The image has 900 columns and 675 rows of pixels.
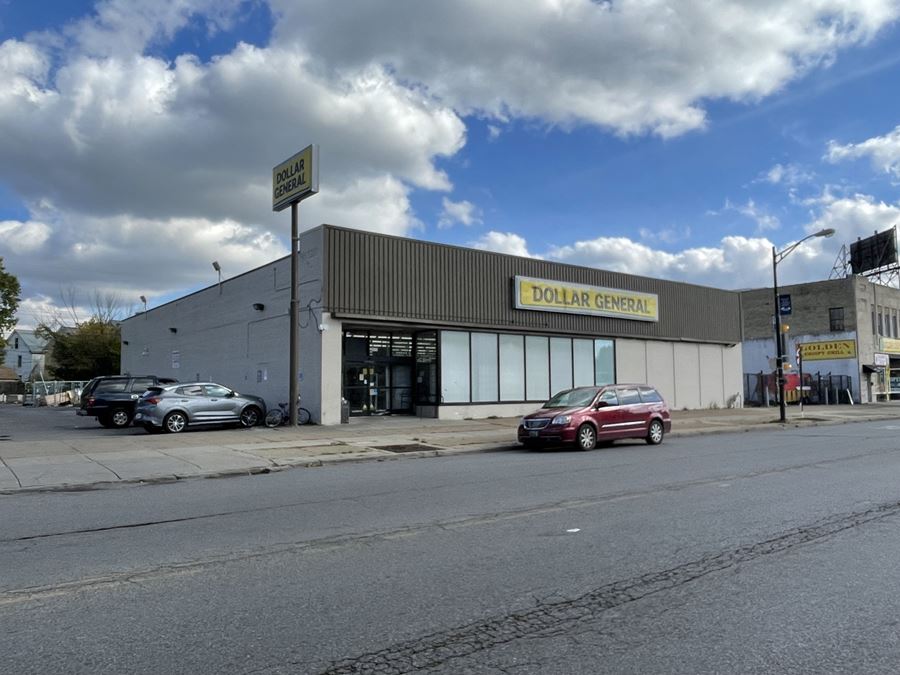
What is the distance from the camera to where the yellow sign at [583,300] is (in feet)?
88.5

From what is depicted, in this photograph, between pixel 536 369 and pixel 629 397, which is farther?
pixel 536 369

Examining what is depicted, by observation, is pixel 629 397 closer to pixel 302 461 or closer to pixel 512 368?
pixel 302 461

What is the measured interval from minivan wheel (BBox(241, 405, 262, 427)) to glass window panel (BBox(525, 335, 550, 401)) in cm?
1062

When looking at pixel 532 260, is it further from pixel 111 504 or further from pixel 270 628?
pixel 270 628

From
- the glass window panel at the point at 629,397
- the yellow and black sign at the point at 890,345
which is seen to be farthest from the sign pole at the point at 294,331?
the yellow and black sign at the point at 890,345

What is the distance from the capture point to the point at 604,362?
3023cm

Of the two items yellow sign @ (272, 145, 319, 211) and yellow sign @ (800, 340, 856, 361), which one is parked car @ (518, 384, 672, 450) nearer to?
yellow sign @ (272, 145, 319, 211)

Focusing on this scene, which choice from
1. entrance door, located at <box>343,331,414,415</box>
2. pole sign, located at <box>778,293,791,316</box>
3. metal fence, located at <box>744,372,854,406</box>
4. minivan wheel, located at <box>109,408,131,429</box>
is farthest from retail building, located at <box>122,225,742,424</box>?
metal fence, located at <box>744,372,854,406</box>

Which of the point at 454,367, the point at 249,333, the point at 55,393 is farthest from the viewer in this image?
the point at 55,393

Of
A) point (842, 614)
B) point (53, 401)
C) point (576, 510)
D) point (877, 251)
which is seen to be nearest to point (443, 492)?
point (576, 510)

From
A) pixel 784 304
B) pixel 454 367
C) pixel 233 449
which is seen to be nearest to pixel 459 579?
pixel 233 449

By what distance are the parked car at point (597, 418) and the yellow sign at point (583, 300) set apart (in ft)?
31.5

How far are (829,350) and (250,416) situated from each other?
41.1 metres

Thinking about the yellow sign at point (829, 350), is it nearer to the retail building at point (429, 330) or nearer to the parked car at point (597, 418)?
the retail building at point (429, 330)
